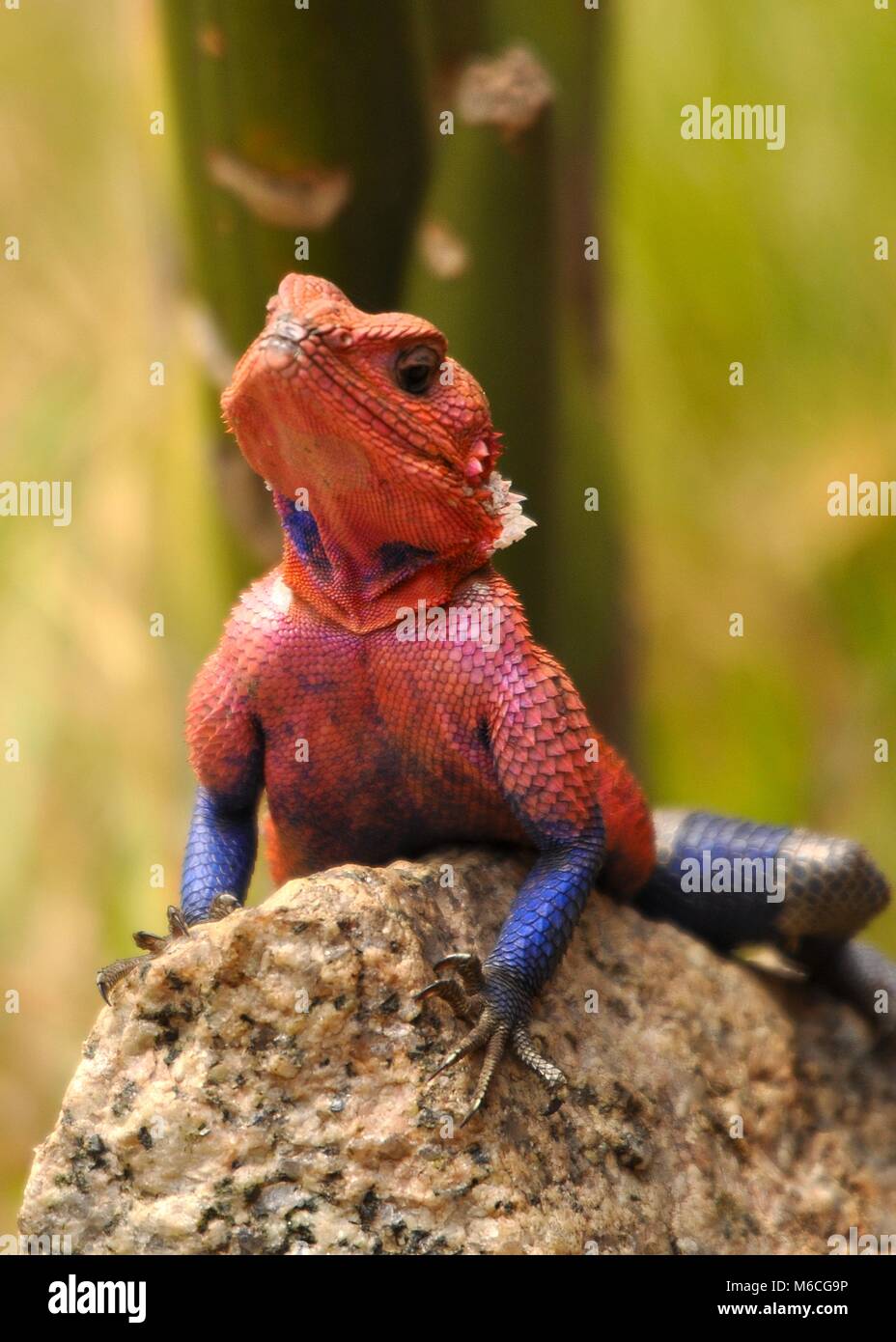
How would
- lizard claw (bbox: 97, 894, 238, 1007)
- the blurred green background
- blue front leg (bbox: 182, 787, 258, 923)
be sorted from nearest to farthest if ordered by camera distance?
lizard claw (bbox: 97, 894, 238, 1007) → blue front leg (bbox: 182, 787, 258, 923) → the blurred green background

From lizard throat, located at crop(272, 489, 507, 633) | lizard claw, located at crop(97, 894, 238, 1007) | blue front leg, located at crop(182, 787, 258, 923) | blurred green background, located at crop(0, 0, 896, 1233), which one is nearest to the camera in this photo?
lizard claw, located at crop(97, 894, 238, 1007)

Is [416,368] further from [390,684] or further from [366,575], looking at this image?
[390,684]

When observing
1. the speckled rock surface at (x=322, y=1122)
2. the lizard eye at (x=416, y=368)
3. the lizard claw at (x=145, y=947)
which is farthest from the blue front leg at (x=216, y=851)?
the lizard eye at (x=416, y=368)

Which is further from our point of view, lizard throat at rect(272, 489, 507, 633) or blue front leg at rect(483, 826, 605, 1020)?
lizard throat at rect(272, 489, 507, 633)

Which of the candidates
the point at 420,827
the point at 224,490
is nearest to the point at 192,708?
the point at 420,827

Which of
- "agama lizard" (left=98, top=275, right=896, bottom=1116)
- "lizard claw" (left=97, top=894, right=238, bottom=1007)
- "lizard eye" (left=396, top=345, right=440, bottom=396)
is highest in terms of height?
"lizard eye" (left=396, top=345, right=440, bottom=396)

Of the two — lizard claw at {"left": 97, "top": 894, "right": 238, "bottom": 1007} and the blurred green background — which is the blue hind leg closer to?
the blurred green background

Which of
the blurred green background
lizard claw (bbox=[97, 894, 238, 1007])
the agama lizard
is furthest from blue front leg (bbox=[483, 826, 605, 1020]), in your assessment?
the blurred green background

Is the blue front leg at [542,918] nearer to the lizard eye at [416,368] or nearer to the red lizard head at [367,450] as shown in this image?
the red lizard head at [367,450]

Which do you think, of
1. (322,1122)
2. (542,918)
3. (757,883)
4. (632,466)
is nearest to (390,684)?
(542,918)
